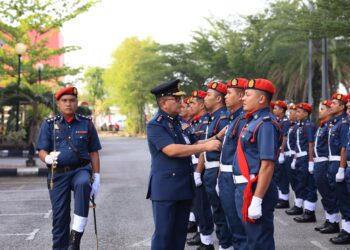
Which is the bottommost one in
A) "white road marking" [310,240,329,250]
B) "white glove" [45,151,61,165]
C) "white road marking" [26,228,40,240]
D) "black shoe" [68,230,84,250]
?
"white road marking" [310,240,329,250]

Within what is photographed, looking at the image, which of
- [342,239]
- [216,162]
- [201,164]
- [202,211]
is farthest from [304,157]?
[216,162]

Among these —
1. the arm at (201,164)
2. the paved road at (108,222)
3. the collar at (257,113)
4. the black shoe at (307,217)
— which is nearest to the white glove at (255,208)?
the collar at (257,113)

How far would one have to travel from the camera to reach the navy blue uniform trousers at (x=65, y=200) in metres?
Result: 6.41

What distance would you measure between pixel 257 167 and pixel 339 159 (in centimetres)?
372

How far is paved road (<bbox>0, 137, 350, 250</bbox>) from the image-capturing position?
7.86m

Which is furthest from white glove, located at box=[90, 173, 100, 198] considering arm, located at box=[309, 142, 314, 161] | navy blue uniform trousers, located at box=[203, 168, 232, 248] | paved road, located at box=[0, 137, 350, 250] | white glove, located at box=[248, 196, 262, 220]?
arm, located at box=[309, 142, 314, 161]

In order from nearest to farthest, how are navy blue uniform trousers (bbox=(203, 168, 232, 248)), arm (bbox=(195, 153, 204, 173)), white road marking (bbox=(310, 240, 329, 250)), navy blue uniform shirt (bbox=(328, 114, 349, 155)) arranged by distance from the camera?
1. navy blue uniform trousers (bbox=(203, 168, 232, 248))
2. arm (bbox=(195, 153, 204, 173))
3. white road marking (bbox=(310, 240, 329, 250))
4. navy blue uniform shirt (bbox=(328, 114, 349, 155))

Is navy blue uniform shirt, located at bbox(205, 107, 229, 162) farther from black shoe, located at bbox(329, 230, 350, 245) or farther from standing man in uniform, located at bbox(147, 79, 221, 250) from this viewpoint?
black shoe, located at bbox(329, 230, 350, 245)

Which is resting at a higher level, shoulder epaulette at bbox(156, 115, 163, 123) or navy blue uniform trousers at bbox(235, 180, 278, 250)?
shoulder epaulette at bbox(156, 115, 163, 123)

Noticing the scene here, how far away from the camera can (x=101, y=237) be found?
8.24 m

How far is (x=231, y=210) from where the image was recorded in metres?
5.79

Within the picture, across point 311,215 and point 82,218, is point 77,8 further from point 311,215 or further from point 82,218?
point 82,218

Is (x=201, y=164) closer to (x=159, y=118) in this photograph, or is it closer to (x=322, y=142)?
(x=159, y=118)

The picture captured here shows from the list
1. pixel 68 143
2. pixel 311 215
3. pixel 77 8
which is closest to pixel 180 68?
pixel 77 8
